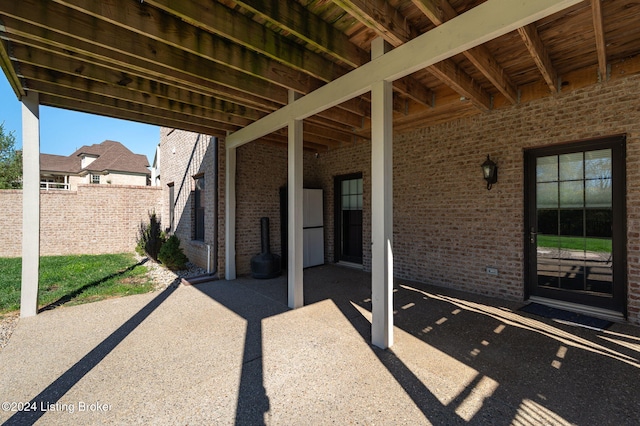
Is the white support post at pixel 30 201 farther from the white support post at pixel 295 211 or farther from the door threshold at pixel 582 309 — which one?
the door threshold at pixel 582 309

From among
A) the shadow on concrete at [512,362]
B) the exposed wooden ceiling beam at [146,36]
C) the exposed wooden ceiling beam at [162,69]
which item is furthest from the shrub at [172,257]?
the exposed wooden ceiling beam at [146,36]

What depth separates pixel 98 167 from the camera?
64.1ft

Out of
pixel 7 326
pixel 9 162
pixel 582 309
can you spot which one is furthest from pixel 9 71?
pixel 9 162

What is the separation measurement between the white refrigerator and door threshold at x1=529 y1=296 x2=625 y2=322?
14.6 feet

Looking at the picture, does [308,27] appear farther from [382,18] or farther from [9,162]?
[9,162]

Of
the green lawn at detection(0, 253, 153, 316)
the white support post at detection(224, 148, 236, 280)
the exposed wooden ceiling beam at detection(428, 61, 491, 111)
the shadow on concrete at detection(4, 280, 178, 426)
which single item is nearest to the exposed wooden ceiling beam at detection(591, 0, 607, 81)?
the exposed wooden ceiling beam at detection(428, 61, 491, 111)

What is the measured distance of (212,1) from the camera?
2531 millimetres

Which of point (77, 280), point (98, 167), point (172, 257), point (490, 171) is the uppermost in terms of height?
point (98, 167)

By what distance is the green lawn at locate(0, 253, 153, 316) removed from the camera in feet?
15.3

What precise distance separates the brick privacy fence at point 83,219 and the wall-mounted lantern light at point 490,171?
10.4 meters

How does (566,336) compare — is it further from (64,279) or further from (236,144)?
(64,279)

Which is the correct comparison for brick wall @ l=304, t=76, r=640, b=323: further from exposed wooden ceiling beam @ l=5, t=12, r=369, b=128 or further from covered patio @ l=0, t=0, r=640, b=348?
exposed wooden ceiling beam @ l=5, t=12, r=369, b=128

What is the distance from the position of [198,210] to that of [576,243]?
789 centimetres

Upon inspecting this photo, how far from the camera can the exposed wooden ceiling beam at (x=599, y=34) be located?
2.33 metres
